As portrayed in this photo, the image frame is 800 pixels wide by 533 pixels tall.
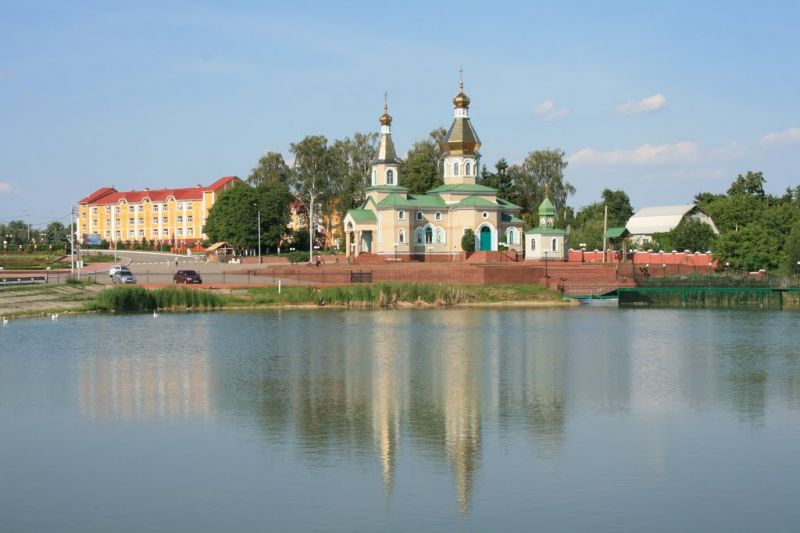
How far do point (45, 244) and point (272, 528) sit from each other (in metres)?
103

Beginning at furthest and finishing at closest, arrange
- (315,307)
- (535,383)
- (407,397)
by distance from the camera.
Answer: (315,307) → (535,383) → (407,397)

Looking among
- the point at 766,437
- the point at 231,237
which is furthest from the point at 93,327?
the point at 231,237

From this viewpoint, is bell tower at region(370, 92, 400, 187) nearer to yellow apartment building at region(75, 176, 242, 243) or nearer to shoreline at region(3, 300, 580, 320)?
shoreline at region(3, 300, 580, 320)

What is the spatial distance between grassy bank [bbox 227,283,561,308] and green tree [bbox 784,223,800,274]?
2385 cm

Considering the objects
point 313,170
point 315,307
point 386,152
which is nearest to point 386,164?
point 386,152

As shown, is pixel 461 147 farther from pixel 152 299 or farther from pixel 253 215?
pixel 152 299

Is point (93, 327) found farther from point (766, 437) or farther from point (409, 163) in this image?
point (409, 163)

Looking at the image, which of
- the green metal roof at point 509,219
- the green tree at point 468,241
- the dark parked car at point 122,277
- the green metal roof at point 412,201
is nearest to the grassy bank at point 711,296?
the green tree at point 468,241

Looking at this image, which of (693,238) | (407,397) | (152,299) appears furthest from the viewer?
(693,238)

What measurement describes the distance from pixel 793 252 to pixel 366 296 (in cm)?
3248

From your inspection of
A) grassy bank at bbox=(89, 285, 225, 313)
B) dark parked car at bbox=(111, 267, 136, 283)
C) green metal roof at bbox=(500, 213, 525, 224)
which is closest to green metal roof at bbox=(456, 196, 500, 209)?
green metal roof at bbox=(500, 213, 525, 224)

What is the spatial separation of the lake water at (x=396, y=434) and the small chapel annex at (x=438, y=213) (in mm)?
38109

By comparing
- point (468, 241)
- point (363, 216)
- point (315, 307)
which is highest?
point (363, 216)

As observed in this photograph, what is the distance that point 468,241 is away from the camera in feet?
263
